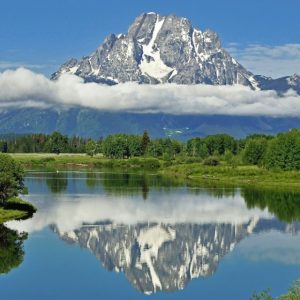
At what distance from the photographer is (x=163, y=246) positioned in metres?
79.4

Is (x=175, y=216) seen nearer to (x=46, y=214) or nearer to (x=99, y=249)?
(x=46, y=214)

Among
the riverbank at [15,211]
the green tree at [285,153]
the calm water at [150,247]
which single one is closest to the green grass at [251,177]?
the green tree at [285,153]

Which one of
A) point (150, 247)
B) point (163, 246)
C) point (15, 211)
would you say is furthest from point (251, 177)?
point (150, 247)

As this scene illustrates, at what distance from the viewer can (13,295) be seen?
181 feet

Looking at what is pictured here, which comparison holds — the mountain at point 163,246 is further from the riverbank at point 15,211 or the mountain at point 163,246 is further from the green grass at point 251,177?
the green grass at point 251,177

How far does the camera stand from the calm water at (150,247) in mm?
59656

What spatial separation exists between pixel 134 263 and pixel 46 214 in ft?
103

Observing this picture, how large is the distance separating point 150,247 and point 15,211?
24.2 metres

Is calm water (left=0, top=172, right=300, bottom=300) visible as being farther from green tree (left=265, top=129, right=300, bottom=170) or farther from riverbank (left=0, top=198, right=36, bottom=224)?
green tree (left=265, top=129, right=300, bottom=170)

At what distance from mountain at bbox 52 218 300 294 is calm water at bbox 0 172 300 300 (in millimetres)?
126

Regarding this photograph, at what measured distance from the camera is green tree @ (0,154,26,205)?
8562 centimetres

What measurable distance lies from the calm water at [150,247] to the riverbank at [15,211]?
1.85 metres

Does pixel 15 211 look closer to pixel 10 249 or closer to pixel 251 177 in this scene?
pixel 10 249

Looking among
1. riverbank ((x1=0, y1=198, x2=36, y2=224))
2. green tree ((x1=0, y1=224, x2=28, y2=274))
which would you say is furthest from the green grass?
green tree ((x1=0, y1=224, x2=28, y2=274))
